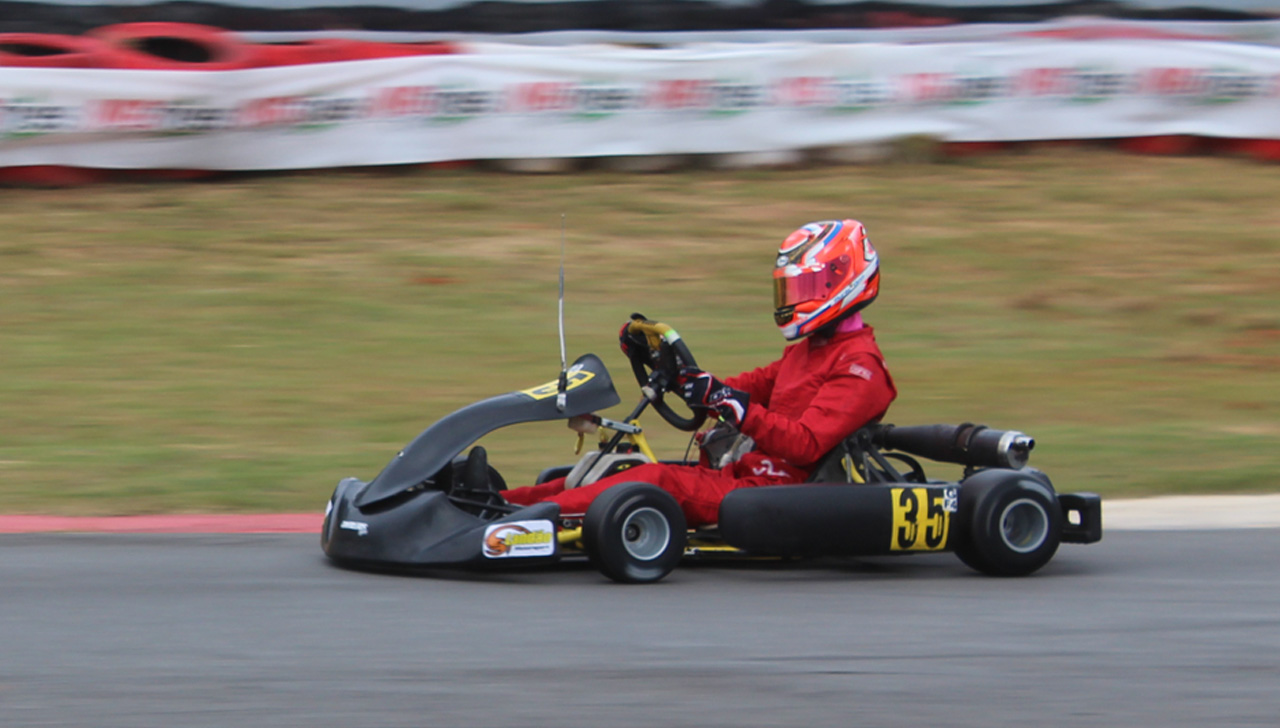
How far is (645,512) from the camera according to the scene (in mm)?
4539

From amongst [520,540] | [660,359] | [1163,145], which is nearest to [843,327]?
[660,359]

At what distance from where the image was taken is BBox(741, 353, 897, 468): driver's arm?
15.3ft

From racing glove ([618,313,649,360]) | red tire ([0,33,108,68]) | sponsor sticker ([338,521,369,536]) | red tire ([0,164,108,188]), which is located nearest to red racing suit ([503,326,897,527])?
racing glove ([618,313,649,360])

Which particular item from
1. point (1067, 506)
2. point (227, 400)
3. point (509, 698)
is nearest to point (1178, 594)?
point (1067, 506)

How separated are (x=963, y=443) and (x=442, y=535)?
6.20 feet

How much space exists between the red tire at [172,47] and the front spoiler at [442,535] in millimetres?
8795

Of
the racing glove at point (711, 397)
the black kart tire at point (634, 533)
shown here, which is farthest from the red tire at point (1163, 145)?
the black kart tire at point (634, 533)

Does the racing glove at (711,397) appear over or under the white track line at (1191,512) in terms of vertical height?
over

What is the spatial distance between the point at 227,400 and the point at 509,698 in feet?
17.4

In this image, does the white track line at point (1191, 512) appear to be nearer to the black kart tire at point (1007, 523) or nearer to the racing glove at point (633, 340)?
the black kart tire at point (1007, 523)

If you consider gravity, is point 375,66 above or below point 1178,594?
above

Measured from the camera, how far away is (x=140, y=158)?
12.6 meters

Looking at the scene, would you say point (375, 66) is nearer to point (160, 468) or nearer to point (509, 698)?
point (160, 468)

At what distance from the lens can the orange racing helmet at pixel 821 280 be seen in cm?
490
